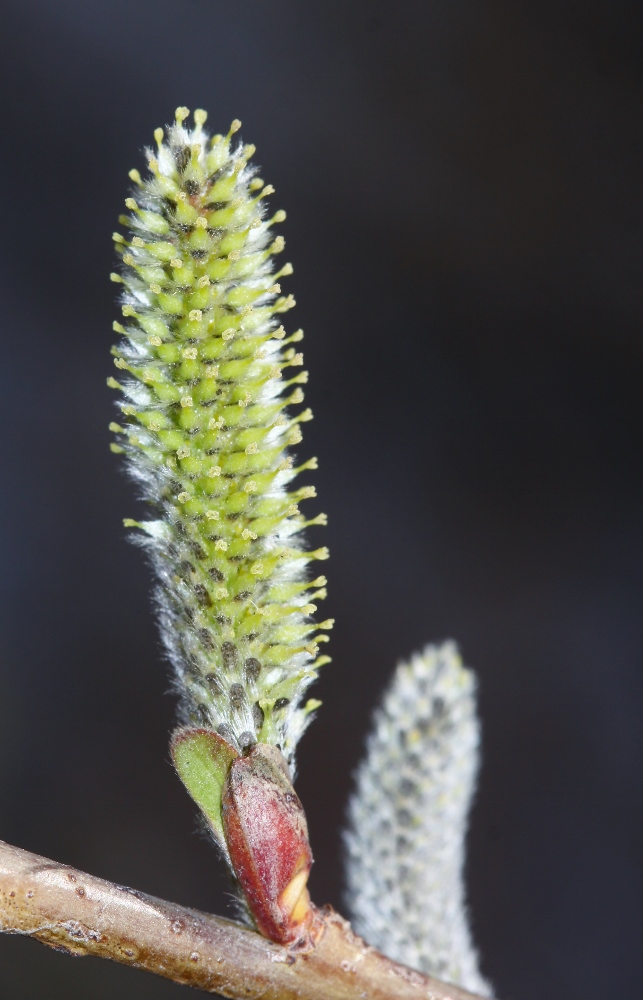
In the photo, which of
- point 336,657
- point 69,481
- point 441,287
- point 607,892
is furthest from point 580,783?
point 69,481

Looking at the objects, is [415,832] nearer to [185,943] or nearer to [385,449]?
[185,943]

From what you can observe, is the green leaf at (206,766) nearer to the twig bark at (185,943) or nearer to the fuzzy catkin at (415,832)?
the twig bark at (185,943)

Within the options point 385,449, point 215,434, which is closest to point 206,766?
point 215,434

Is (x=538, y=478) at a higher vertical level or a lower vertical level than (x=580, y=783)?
higher

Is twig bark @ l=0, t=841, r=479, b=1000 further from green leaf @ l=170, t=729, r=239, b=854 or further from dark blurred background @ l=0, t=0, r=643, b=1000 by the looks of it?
dark blurred background @ l=0, t=0, r=643, b=1000

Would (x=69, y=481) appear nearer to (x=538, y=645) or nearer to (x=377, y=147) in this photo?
(x=377, y=147)
